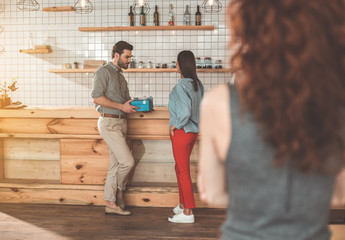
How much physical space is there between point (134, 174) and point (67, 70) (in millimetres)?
2044

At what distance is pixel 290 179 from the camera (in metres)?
0.75

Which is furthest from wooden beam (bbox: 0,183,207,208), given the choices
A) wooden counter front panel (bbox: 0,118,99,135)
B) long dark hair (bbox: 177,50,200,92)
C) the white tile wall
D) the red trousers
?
the white tile wall

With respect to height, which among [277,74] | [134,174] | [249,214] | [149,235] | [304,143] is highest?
[277,74]

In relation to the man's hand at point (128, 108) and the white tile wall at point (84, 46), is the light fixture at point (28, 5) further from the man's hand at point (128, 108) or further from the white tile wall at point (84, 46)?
the man's hand at point (128, 108)

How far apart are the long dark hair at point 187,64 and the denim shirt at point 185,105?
0.14 feet

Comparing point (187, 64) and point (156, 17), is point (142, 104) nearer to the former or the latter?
point (187, 64)

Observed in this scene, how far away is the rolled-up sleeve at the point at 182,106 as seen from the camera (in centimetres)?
289

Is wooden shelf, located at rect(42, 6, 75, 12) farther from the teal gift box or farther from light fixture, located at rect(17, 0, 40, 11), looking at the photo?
the teal gift box

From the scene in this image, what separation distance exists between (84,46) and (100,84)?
7.17ft

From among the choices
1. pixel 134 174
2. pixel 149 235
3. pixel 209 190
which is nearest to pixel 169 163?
pixel 134 174

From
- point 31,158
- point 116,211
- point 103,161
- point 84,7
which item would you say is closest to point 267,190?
point 116,211

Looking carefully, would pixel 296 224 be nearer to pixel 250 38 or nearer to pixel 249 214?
pixel 249 214

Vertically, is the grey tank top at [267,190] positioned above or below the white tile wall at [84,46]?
below

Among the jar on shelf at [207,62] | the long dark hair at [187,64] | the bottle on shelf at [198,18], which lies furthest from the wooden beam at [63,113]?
the bottle on shelf at [198,18]
